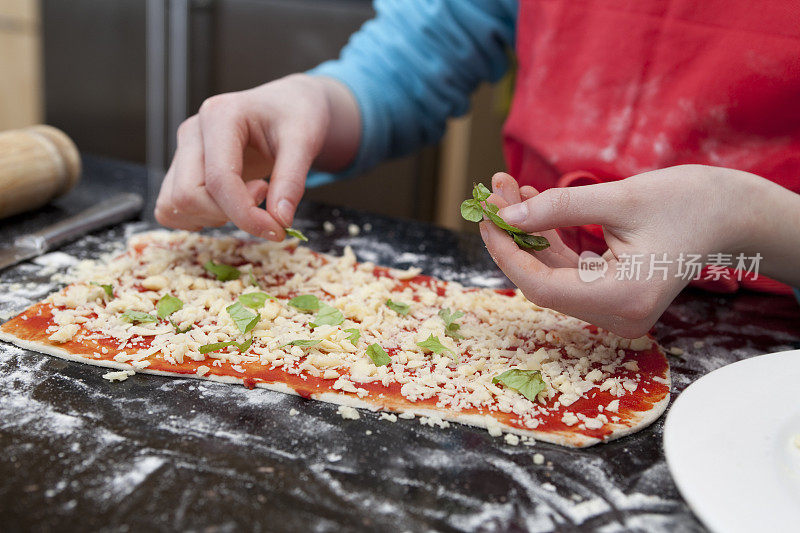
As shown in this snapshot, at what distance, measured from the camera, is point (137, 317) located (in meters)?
0.74

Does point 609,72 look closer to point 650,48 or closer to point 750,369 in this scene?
point 650,48

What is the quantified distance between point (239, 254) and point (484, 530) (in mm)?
590

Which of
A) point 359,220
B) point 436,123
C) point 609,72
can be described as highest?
point 609,72

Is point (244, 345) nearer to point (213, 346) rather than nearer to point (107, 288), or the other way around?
point (213, 346)

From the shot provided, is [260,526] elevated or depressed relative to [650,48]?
depressed

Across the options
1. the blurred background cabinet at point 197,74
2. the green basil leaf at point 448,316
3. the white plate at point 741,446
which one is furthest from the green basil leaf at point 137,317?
the blurred background cabinet at point 197,74

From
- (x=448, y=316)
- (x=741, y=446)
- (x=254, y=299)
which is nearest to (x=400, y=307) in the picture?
(x=448, y=316)

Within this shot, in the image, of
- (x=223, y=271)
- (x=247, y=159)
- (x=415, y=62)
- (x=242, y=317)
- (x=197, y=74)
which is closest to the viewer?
(x=242, y=317)

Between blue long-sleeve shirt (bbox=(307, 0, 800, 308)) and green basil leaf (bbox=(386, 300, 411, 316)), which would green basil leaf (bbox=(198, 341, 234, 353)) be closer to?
green basil leaf (bbox=(386, 300, 411, 316))

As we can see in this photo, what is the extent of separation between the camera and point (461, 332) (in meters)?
0.76

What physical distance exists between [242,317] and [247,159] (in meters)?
0.32

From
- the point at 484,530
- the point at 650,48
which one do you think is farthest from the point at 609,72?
the point at 484,530

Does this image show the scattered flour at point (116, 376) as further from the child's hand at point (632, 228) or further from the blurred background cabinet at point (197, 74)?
the blurred background cabinet at point (197, 74)

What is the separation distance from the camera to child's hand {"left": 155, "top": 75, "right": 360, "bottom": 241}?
85cm
